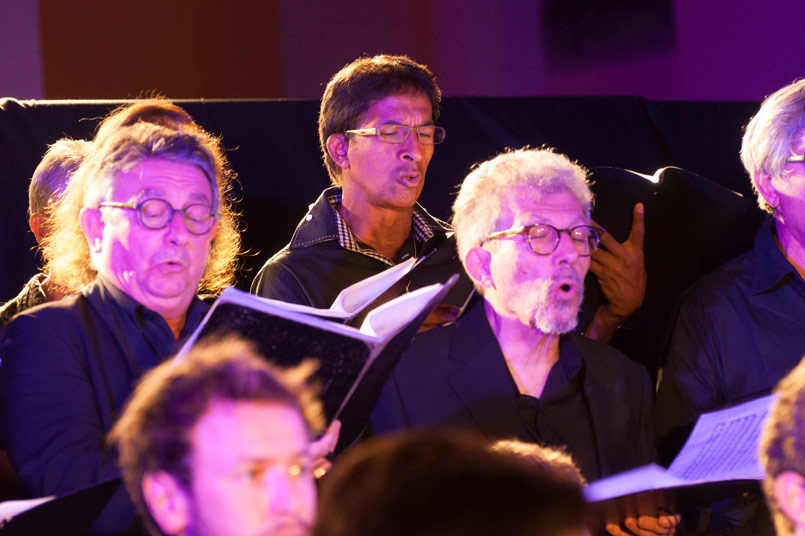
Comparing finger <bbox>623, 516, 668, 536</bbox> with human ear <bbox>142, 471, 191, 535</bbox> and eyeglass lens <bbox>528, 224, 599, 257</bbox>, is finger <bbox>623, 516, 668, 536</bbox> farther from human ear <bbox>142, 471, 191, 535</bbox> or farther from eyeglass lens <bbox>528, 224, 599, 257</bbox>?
human ear <bbox>142, 471, 191, 535</bbox>

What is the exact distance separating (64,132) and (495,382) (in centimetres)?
176

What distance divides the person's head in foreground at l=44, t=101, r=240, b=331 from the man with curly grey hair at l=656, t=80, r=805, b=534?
132 cm

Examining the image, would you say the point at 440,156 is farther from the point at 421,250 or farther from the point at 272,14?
the point at 272,14

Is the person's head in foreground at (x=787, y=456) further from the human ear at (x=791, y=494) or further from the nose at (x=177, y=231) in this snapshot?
the nose at (x=177, y=231)

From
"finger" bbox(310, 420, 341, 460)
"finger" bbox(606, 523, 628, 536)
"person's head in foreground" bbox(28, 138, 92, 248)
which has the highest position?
"person's head in foreground" bbox(28, 138, 92, 248)

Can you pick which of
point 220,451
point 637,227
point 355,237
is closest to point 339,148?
point 355,237

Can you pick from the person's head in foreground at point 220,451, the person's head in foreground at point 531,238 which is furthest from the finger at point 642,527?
the person's head in foreground at point 220,451

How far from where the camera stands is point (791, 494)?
1.41 meters

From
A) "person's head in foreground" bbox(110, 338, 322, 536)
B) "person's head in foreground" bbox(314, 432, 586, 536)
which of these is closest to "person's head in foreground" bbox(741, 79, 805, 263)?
"person's head in foreground" bbox(110, 338, 322, 536)

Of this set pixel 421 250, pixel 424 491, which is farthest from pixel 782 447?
pixel 421 250

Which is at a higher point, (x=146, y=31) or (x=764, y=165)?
(x=146, y=31)

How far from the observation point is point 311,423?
1400 millimetres

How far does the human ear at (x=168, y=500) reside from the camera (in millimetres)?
1257

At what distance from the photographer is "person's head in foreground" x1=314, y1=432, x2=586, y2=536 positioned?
0.83m
